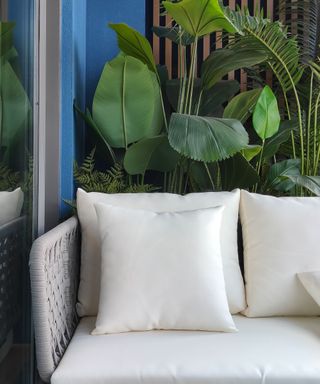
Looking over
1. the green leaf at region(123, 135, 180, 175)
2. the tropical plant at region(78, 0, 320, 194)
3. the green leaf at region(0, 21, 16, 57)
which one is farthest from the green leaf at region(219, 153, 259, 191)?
the green leaf at region(0, 21, 16, 57)

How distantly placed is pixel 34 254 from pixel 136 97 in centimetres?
108

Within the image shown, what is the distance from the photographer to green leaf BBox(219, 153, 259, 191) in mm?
2004

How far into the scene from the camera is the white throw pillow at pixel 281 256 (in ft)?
5.25

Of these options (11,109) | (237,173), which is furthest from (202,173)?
(11,109)

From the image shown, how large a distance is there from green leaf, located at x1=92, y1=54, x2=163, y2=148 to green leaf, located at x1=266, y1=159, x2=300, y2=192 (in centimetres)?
60

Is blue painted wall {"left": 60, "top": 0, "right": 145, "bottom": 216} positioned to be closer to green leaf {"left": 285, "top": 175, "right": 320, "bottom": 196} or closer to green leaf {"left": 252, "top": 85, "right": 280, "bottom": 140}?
green leaf {"left": 252, "top": 85, "right": 280, "bottom": 140}

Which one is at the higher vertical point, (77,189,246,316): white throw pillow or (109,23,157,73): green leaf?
(109,23,157,73): green leaf

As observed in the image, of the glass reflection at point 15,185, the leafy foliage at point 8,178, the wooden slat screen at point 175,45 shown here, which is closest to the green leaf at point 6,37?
the glass reflection at point 15,185

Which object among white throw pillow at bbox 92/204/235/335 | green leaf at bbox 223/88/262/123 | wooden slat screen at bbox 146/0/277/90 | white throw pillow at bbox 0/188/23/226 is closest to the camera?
white throw pillow at bbox 0/188/23/226

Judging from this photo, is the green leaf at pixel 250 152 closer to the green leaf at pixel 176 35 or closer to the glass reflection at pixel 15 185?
the green leaf at pixel 176 35

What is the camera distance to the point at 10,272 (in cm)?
146

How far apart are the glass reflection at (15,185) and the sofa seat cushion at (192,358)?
221 mm

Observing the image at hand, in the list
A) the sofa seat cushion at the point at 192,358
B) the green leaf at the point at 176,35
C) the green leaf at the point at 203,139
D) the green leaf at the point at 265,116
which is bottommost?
the sofa seat cushion at the point at 192,358

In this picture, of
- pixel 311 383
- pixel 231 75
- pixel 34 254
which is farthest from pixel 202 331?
pixel 231 75
